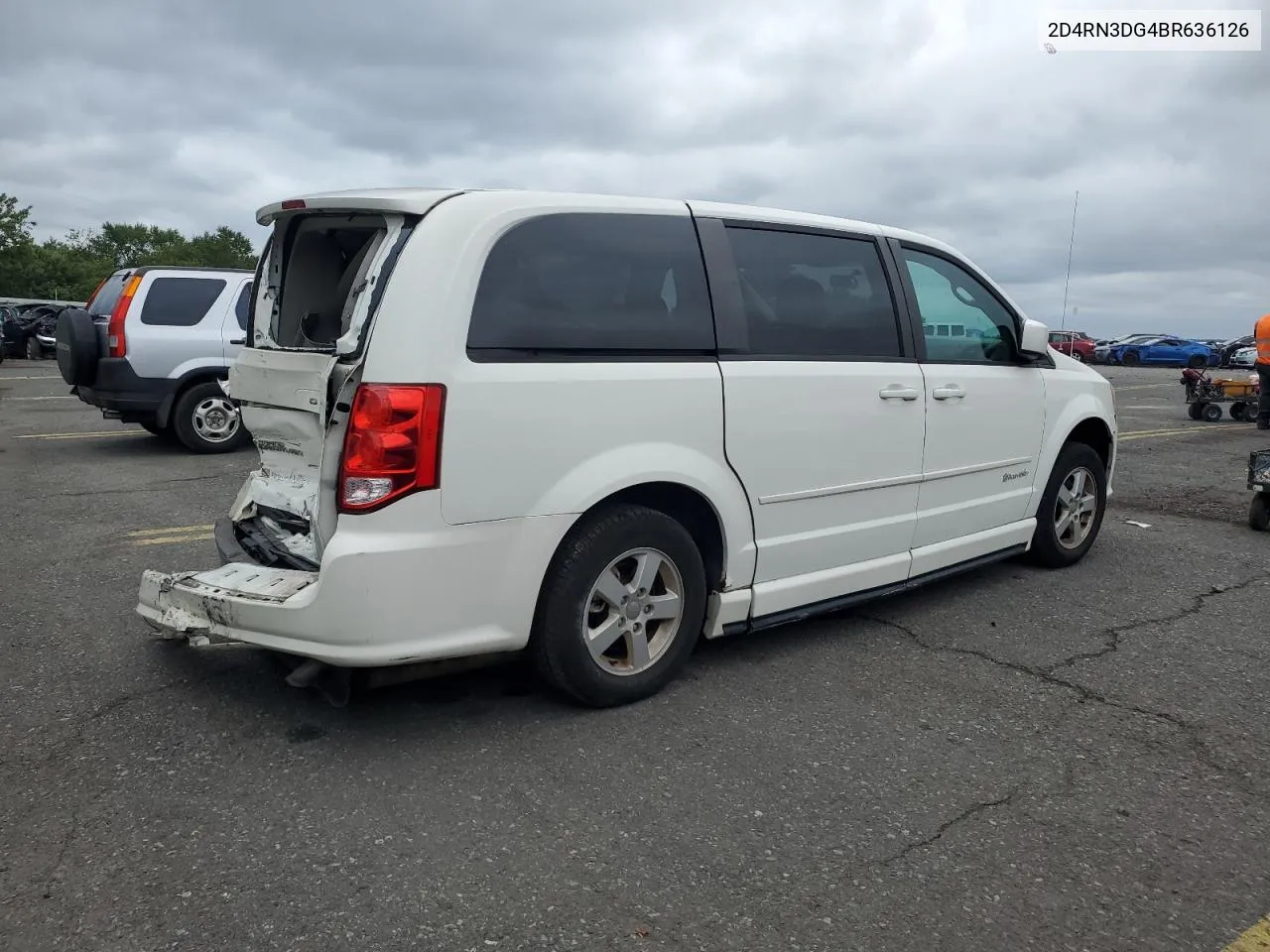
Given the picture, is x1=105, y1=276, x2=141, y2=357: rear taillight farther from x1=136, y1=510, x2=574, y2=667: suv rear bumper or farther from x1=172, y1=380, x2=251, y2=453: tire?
x1=136, y1=510, x2=574, y2=667: suv rear bumper

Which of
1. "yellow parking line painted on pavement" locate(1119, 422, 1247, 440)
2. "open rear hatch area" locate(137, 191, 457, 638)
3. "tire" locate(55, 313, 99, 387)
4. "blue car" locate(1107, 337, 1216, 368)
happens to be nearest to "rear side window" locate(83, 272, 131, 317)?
"tire" locate(55, 313, 99, 387)

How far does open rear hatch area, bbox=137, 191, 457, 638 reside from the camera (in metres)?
3.38

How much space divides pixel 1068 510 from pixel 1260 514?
7.86 feet

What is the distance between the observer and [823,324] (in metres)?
4.34

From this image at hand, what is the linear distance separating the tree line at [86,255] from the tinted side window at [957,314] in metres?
35.4

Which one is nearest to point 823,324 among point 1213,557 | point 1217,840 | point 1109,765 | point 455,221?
point 455,221

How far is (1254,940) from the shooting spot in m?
2.49

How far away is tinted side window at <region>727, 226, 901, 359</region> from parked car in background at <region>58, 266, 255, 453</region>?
6853mm

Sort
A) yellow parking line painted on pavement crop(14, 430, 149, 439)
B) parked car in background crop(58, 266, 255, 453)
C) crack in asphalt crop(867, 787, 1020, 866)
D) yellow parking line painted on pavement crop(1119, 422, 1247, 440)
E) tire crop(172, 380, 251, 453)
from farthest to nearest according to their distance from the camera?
yellow parking line painted on pavement crop(1119, 422, 1247, 440)
yellow parking line painted on pavement crop(14, 430, 149, 439)
tire crop(172, 380, 251, 453)
parked car in background crop(58, 266, 255, 453)
crack in asphalt crop(867, 787, 1020, 866)

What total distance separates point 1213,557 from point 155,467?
839cm

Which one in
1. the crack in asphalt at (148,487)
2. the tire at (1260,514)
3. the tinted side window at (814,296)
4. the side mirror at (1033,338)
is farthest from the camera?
the crack in asphalt at (148,487)

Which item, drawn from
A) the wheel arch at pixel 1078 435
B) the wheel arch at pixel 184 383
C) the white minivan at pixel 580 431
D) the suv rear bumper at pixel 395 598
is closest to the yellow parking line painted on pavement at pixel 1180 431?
the wheel arch at pixel 1078 435

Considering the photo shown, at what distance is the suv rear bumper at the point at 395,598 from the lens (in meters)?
3.15

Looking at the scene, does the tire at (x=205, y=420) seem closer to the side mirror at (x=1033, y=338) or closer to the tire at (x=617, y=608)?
the tire at (x=617, y=608)
